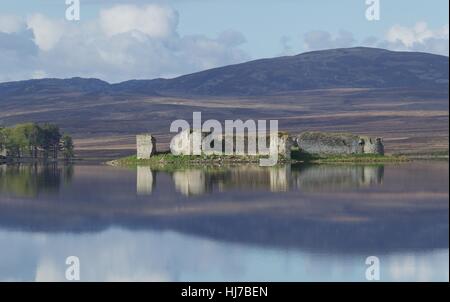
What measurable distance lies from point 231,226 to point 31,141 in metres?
37.1

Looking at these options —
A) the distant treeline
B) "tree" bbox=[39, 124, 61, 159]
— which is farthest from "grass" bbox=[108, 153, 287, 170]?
"tree" bbox=[39, 124, 61, 159]

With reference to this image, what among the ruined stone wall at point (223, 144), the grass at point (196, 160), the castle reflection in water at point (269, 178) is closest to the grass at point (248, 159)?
the grass at point (196, 160)

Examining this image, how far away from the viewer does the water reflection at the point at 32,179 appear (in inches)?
1329

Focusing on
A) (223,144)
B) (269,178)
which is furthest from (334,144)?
(269,178)

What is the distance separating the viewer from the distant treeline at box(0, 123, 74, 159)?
→ 194 feet

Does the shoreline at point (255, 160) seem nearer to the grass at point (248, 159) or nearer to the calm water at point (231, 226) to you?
the grass at point (248, 159)

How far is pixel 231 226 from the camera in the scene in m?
23.9

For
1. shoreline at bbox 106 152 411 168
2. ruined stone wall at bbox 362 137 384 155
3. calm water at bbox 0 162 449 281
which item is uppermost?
ruined stone wall at bbox 362 137 384 155

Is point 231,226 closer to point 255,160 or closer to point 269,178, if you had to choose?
point 269,178

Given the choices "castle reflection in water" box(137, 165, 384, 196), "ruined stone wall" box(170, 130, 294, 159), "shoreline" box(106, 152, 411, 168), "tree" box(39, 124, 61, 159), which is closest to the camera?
"castle reflection in water" box(137, 165, 384, 196)

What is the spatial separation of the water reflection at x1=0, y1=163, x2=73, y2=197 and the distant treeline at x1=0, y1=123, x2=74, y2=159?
8801mm

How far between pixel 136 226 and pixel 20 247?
345 cm

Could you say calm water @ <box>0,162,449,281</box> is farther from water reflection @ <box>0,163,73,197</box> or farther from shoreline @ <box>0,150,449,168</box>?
shoreline @ <box>0,150,449,168</box>
